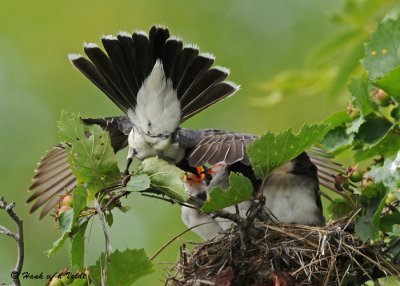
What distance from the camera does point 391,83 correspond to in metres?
3.99

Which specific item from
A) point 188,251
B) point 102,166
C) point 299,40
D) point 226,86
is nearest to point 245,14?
point 299,40

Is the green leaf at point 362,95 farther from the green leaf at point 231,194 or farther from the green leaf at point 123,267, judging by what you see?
the green leaf at point 123,267

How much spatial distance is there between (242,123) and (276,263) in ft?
12.9

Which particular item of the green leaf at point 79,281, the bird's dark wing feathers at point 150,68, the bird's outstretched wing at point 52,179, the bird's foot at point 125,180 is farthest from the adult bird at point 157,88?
the green leaf at point 79,281

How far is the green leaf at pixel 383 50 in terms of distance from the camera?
168 inches

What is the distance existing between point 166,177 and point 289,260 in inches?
31.2

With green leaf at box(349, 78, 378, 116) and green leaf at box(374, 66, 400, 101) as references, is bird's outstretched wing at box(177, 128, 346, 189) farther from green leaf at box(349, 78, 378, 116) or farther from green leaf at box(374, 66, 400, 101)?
green leaf at box(374, 66, 400, 101)

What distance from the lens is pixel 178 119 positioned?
14.3 ft

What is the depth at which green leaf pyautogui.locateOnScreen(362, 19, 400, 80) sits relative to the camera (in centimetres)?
426

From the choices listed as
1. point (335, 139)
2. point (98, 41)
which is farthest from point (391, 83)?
point (98, 41)

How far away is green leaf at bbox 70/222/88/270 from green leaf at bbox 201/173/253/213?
530 millimetres

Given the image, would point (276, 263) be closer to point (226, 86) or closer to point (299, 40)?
point (226, 86)

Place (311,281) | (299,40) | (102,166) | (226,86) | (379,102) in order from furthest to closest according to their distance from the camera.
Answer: (299,40) < (226,86) < (379,102) < (311,281) < (102,166)

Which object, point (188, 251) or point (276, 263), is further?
point (188, 251)
